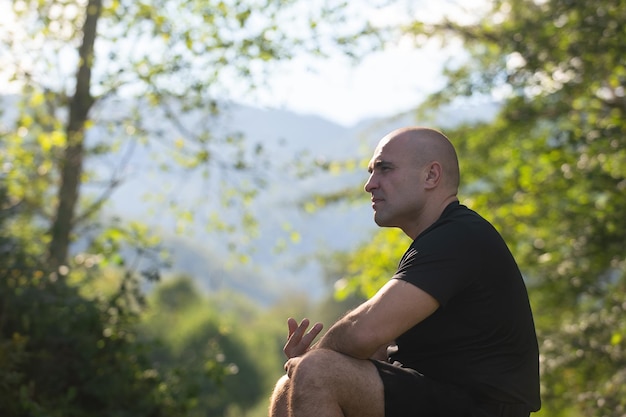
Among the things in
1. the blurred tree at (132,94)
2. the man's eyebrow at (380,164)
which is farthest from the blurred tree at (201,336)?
the man's eyebrow at (380,164)

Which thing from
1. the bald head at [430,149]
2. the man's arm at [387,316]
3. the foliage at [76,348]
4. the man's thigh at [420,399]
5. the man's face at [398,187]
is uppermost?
the bald head at [430,149]

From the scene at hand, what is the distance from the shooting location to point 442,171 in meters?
3.71

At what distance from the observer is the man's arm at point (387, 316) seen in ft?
10.7

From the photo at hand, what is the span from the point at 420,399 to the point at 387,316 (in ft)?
1.15

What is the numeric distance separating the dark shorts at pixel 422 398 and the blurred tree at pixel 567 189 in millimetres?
3282

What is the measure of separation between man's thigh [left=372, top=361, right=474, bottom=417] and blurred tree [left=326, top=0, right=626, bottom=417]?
330 cm

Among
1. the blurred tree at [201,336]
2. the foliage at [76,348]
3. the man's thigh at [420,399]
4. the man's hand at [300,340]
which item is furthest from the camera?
the blurred tree at [201,336]

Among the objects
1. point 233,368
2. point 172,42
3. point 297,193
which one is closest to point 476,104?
point 172,42

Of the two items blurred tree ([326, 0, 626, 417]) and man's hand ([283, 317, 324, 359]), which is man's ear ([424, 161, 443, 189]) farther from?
blurred tree ([326, 0, 626, 417])

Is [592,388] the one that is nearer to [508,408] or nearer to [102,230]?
[508,408]

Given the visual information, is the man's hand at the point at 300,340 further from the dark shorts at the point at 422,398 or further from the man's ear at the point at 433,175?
the man's ear at the point at 433,175

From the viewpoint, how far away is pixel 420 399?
3346 millimetres

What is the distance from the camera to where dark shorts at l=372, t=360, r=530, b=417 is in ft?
10.9

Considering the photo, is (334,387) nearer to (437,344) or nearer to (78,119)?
(437,344)
